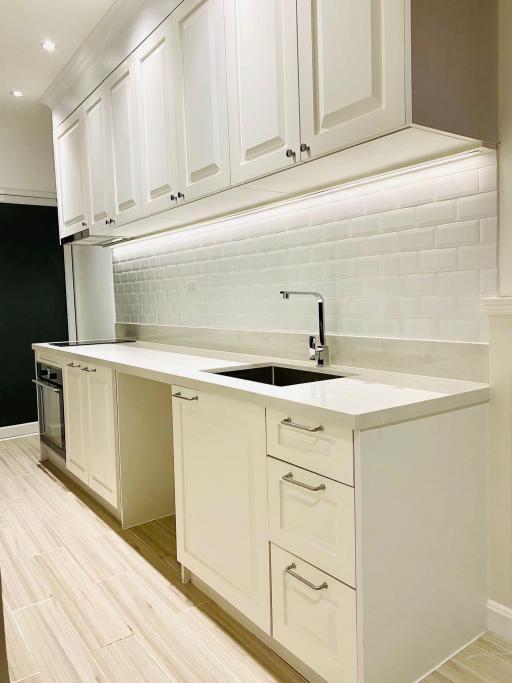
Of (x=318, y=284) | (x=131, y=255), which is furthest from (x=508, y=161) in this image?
(x=131, y=255)

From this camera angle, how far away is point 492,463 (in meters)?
1.82

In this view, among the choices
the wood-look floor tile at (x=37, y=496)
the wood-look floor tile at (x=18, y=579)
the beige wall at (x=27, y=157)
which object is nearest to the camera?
the wood-look floor tile at (x=18, y=579)

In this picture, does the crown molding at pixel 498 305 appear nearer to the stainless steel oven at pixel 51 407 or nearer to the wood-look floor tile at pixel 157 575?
the wood-look floor tile at pixel 157 575

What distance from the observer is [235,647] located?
1839 millimetres

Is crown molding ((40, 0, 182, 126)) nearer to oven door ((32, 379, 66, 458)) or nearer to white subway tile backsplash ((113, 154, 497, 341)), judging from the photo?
white subway tile backsplash ((113, 154, 497, 341))

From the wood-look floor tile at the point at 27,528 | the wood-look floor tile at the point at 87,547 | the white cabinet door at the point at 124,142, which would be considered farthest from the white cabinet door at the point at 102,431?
the white cabinet door at the point at 124,142

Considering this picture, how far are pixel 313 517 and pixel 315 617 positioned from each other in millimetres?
282

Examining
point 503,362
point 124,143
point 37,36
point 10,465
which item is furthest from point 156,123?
point 10,465

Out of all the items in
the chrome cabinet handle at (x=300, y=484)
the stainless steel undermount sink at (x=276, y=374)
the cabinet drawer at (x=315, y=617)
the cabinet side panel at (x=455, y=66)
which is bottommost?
the cabinet drawer at (x=315, y=617)

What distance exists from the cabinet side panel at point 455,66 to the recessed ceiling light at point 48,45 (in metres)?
2.49

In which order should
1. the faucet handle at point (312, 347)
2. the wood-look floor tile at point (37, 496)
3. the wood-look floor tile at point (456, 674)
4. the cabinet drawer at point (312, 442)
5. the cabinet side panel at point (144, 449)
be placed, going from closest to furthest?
the cabinet drawer at point (312, 442), the wood-look floor tile at point (456, 674), the faucet handle at point (312, 347), the cabinet side panel at point (144, 449), the wood-look floor tile at point (37, 496)

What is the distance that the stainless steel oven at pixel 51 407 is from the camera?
3572 millimetres

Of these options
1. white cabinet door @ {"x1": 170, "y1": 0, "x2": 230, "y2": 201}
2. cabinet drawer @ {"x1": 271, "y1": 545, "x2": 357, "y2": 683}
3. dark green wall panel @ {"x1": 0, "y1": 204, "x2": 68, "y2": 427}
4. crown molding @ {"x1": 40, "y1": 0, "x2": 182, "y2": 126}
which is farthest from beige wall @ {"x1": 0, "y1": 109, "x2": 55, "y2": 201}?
cabinet drawer @ {"x1": 271, "y1": 545, "x2": 357, "y2": 683}

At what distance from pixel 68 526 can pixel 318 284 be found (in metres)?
1.79
